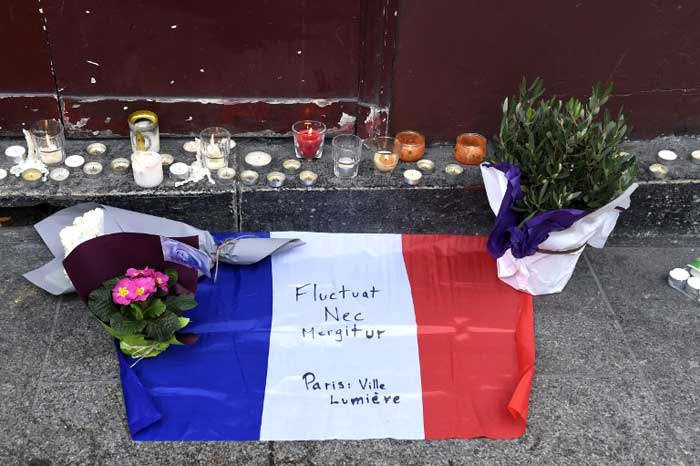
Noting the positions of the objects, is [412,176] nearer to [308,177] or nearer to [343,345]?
[308,177]

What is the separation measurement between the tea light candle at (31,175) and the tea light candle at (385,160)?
51.3 inches

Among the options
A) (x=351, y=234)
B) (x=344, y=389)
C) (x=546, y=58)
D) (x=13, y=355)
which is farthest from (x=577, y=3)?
(x=13, y=355)

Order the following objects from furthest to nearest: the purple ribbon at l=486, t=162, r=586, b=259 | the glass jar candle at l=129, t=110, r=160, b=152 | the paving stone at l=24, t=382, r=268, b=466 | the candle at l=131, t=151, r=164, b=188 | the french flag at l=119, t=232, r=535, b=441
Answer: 1. the glass jar candle at l=129, t=110, r=160, b=152
2. the candle at l=131, t=151, r=164, b=188
3. the purple ribbon at l=486, t=162, r=586, b=259
4. the french flag at l=119, t=232, r=535, b=441
5. the paving stone at l=24, t=382, r=268, b=466

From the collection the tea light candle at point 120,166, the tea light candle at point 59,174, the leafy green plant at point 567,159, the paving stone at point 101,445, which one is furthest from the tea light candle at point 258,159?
the paving stone at point 101,445

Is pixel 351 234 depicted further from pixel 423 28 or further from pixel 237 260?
pixel 423 28

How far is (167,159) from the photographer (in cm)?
301

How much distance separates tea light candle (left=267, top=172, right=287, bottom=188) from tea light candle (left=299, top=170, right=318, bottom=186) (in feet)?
0.23

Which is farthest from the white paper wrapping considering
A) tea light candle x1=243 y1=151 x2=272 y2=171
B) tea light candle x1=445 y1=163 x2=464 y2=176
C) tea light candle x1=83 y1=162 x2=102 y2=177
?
tea light candle x1=83 y1=162 x2=102 y2=177

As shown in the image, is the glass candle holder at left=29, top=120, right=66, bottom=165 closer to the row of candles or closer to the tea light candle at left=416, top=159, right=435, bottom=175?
the row of candles

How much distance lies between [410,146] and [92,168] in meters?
1.25

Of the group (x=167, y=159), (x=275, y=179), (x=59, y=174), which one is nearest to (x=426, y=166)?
(x=275, y=179)

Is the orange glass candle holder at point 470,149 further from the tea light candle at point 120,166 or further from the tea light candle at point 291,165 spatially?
the tea light candle at point 120,166

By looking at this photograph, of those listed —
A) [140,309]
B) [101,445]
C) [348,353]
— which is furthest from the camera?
[348,353]

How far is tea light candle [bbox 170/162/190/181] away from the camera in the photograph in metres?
2.91
